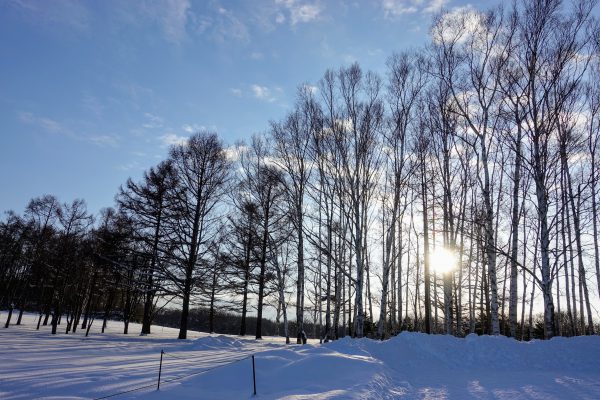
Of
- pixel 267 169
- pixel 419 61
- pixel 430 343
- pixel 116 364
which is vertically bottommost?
pixel 116 364

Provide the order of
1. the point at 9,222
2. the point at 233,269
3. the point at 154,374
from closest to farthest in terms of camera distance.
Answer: the point at 154,374 < the point at 233,269 < the point at 9,222

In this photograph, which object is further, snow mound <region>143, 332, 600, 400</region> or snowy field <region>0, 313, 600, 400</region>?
snow mound <region>143, 332, 600, 400</region>

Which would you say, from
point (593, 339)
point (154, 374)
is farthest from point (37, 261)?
point (593, 339)

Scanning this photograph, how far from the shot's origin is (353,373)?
361 inches

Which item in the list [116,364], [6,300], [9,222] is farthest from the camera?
[6,300]

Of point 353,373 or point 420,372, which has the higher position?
point 353,373

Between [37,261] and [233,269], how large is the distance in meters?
15.8

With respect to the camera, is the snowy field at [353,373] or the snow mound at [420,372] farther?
the snow mound at [420,372]

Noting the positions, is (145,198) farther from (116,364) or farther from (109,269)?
(116,364)

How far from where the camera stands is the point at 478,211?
2306 cm

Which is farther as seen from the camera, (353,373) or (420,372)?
(420,372)

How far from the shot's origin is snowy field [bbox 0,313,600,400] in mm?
7527

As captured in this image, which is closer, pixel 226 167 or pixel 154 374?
pixel 154 374

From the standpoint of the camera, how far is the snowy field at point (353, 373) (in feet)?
24.7
